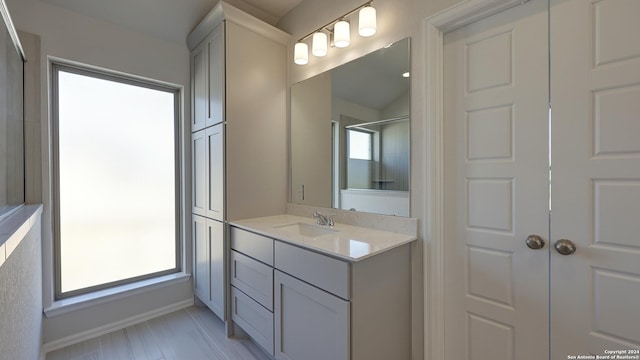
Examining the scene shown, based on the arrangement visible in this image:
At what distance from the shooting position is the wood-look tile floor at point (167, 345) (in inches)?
72.1

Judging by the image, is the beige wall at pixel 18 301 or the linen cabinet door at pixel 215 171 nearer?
the beige wall at pixel 18 301

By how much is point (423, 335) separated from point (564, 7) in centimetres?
174

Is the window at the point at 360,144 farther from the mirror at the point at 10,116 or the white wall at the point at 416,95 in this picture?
the mirror at the point at 10,116

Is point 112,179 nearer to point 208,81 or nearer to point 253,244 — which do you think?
point 208,81

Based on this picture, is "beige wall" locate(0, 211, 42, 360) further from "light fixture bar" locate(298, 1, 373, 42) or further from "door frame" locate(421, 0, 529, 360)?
"light fixture bar" locate(298, 1, 373, 42)

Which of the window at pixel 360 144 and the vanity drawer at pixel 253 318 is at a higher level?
the window at pixel 360 144

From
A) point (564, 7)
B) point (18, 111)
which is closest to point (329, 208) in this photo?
point (564, 7)

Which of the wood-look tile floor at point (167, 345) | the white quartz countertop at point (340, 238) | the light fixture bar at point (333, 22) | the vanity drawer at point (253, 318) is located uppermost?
the light fixture bar at point (333, 22)

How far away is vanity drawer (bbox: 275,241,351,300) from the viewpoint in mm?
1246

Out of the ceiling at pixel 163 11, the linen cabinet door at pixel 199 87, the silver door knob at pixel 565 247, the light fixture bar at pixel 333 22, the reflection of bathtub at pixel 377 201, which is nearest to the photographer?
the silver door knob at pixel 565 247

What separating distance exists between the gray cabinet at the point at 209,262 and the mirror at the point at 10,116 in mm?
1111

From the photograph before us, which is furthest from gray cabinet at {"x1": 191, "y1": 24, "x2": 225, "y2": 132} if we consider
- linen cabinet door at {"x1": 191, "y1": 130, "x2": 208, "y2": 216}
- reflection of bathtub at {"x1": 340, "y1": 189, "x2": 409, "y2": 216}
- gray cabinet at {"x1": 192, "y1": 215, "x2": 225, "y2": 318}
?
reflection of bathtub at {"x1": 340, "y1": 189, "x2": 409, "y2": 216}

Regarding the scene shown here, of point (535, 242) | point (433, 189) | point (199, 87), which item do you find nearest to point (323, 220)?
point (433, 189)

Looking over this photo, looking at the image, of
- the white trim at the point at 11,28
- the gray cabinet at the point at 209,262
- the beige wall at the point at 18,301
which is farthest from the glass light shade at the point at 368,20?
the beige wall at the point at 18,301
